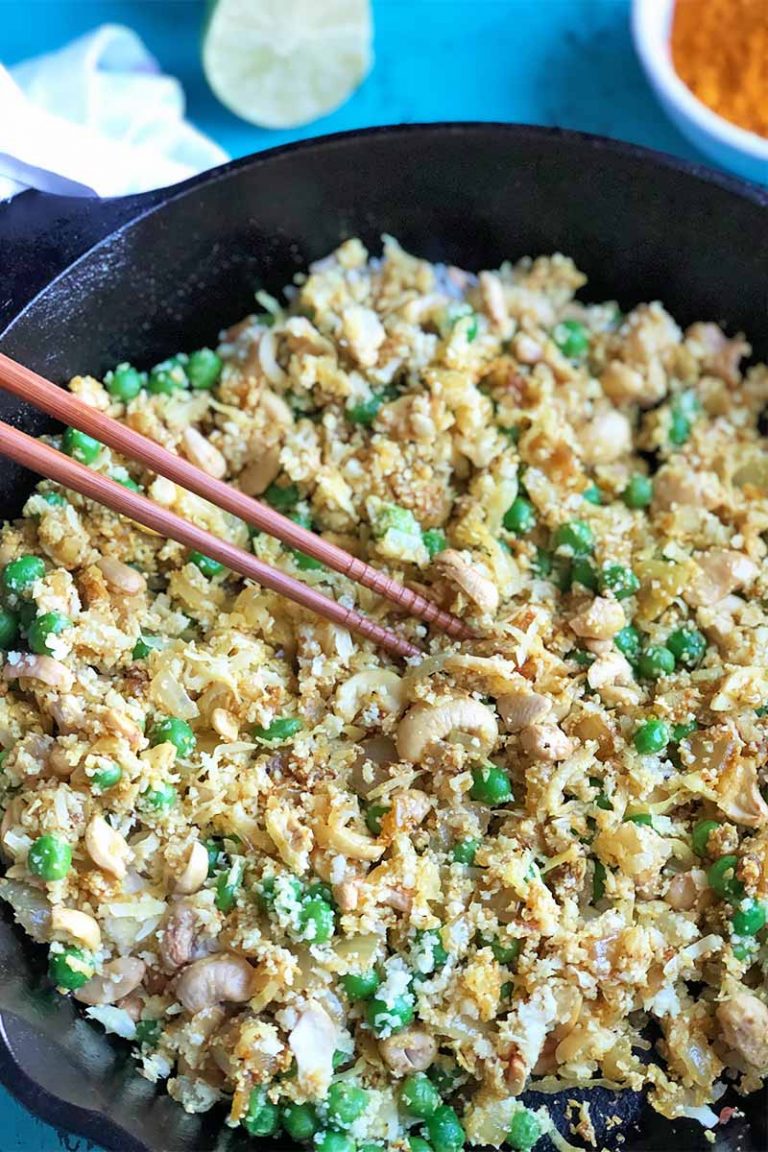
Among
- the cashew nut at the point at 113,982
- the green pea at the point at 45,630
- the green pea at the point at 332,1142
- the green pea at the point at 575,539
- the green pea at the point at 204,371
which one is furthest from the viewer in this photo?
the green pea at the point at 204,371

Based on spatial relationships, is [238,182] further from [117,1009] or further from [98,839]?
[117,1009]

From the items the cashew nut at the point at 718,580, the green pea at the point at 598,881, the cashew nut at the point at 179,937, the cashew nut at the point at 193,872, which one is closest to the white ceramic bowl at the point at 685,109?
the cashew nut at the point at 718,580

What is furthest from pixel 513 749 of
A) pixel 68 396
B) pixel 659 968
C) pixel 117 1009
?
pixel 68 396

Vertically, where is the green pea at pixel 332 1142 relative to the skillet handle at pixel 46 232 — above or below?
below

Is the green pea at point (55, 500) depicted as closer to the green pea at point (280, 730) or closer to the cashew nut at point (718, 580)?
the green pea at point (280, 730)

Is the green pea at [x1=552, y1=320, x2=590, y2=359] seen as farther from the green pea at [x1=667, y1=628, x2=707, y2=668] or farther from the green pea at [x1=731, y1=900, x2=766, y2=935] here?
the green pea at [x1=731, y1=900, x2=766, y2=935]

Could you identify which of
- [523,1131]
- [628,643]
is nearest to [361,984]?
[523,1131]

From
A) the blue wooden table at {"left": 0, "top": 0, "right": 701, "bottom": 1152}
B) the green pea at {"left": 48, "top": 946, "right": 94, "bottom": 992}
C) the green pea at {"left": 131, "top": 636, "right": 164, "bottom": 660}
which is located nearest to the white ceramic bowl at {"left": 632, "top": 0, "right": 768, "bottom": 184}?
the blue wooden table at {"left": 0, "top": 0, "right": 701, "bottom": 1152}
